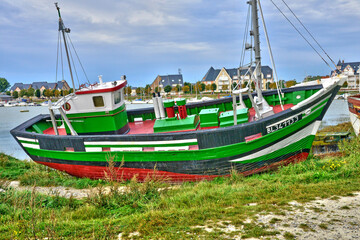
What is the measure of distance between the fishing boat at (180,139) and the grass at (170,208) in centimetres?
91

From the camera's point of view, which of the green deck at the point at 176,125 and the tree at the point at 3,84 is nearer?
the green deck at the point at 176,125

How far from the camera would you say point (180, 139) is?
31.2ft

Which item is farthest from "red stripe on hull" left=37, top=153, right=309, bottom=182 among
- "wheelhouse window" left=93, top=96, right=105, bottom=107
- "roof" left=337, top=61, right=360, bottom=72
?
"roof" left=337, top=61, right=360, bottom=72

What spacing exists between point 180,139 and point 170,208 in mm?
3599

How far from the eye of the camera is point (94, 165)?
10.8m

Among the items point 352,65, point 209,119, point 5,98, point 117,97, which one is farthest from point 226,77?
point 5,98

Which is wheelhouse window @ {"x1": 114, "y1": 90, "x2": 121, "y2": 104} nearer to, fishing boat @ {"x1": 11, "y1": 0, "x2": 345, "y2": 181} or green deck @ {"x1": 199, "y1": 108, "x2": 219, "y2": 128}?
fishing boat @ {"x1": 11, "y1": 0, "x2": 345, "y2": 181}

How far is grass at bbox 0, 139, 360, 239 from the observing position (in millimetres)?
5043

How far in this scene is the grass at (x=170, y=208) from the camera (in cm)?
504

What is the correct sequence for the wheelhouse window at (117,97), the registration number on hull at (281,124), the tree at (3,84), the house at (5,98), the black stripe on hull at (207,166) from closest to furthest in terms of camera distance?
1. the registration number on hull at (281,124)
2. the black stripe on hull at (207,166)
3. the wheelhouse window at (117,97)
4. the house at (5,98)
5. the tree at (3,84)

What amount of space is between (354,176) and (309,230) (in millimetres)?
3854

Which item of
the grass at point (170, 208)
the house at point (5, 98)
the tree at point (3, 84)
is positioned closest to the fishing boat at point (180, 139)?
the grass at point (170, 208)

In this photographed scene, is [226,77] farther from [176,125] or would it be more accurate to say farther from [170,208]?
[170,208]

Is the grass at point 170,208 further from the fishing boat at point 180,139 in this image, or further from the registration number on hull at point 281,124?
the registration number on hull at point 281,124
